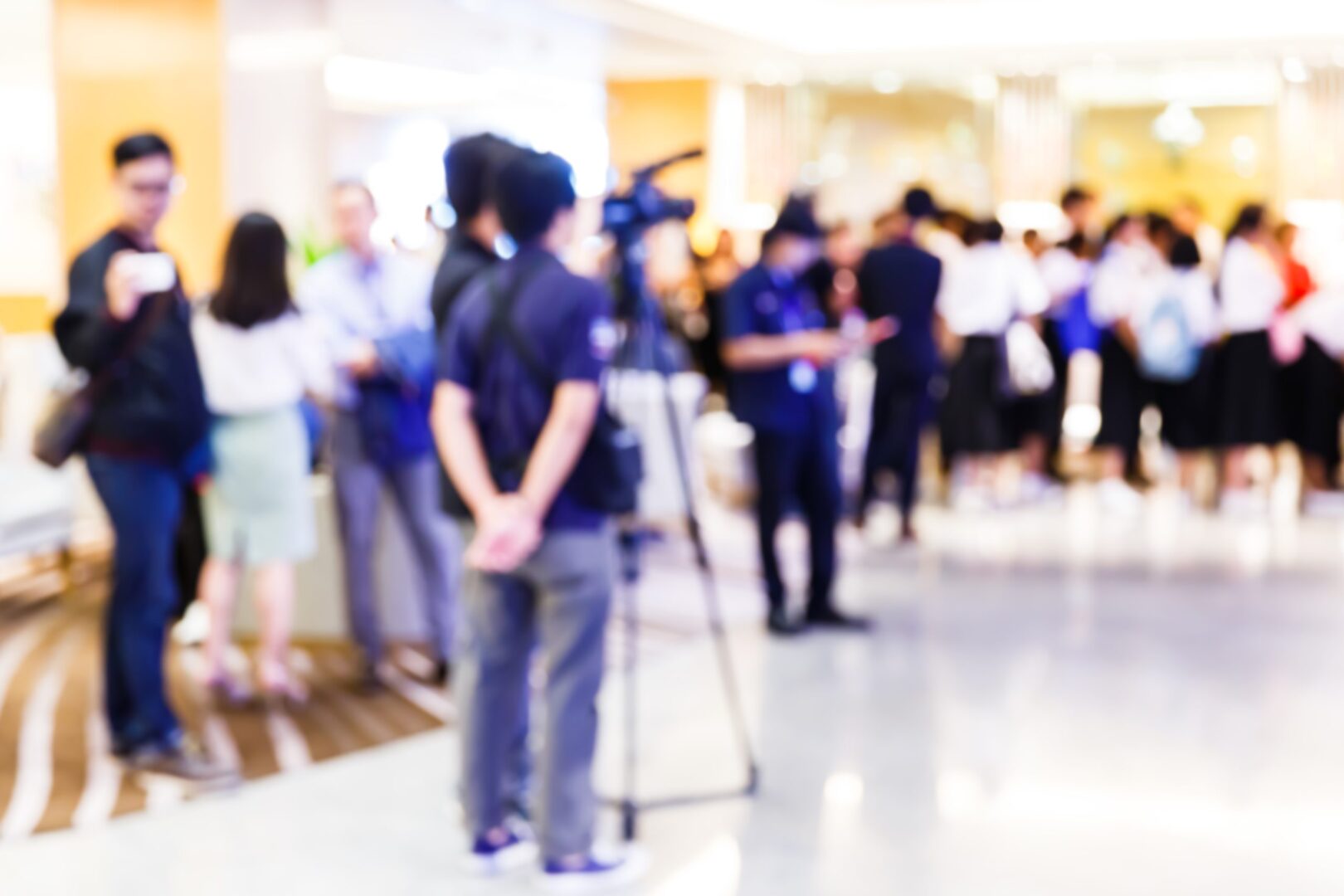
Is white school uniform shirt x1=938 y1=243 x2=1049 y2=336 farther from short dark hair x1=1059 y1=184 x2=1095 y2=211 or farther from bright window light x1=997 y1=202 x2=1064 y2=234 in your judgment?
bright window light x1=997 y1=202 x2=1064 y2=234

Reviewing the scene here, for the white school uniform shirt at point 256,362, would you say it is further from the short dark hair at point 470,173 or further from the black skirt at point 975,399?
the black skirt at point 975,399

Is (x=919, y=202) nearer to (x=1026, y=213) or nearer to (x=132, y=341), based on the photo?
(x=132, y=341)

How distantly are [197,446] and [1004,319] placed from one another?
5.04 m

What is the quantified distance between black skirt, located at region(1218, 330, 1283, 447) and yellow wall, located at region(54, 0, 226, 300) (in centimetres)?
523

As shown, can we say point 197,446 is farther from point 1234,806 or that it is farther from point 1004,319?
point 1004,319

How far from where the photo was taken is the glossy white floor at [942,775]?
12.0 ft

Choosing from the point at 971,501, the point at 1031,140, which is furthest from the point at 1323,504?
the point at 1031,140

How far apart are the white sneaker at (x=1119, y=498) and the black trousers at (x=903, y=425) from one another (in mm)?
1573

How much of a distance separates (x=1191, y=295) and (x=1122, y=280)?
408 mm

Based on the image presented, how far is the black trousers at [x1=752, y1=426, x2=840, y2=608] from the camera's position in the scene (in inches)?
226

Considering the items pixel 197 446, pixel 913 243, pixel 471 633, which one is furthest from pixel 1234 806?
pixel 913 243

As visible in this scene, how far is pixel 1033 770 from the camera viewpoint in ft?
14.4

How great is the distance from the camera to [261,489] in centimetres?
491

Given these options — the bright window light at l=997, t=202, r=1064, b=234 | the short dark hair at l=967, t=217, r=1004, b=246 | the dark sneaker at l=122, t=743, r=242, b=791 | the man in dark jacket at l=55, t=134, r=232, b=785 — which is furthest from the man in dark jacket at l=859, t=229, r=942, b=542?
the bright window light at l=997, t=202, r=1064, b=234
